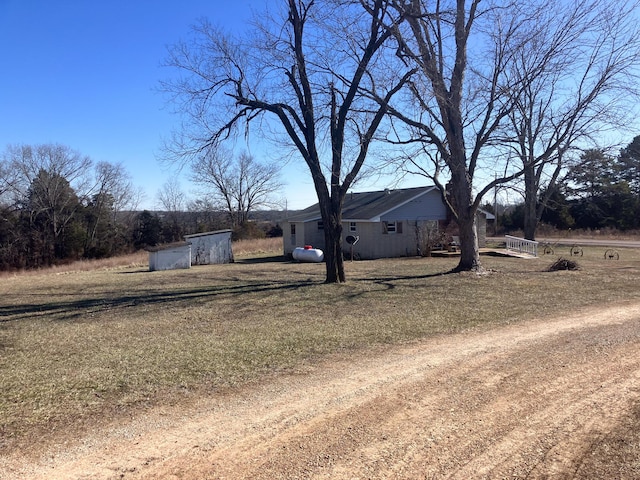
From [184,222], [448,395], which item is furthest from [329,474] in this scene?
[184,222]

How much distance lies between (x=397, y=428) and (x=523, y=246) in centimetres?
2253

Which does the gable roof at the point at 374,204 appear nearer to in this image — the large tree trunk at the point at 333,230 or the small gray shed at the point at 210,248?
the small gray shed at the point at 210,248

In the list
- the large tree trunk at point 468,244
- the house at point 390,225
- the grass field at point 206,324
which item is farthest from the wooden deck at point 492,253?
the large tree trunk at point 468,244

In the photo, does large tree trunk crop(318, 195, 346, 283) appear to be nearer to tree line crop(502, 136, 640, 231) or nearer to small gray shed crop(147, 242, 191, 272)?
small gray shed crop(147, 242, 191, 272)

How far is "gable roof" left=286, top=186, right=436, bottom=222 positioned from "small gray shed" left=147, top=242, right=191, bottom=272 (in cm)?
706

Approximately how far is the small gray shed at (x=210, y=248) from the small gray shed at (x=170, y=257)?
4.81ft

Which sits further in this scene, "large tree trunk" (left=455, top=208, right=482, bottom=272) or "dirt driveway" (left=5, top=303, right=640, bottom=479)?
"large tree trunk" (left=455, top=208, right=482, bottom=272)

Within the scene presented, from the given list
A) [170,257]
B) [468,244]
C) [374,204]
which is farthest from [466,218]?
[170,257]

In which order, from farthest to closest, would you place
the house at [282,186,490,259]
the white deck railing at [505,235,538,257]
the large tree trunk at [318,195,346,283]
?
1. the house at [282,186,490,259]
2. the white deck railing at [505,235,538,257]
3. the large tree trunk at [318,195,346,283]

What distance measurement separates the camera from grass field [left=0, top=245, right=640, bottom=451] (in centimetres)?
476

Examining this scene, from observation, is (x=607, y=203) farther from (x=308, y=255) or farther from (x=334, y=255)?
(x=334, y=255)

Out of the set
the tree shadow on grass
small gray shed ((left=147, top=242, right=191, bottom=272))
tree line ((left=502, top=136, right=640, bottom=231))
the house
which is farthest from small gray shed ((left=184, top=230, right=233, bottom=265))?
tree line ((left=502, top=136, right=640, bottom=231))

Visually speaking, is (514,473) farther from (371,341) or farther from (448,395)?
(371,341)

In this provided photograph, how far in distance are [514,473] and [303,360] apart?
10.2ft
